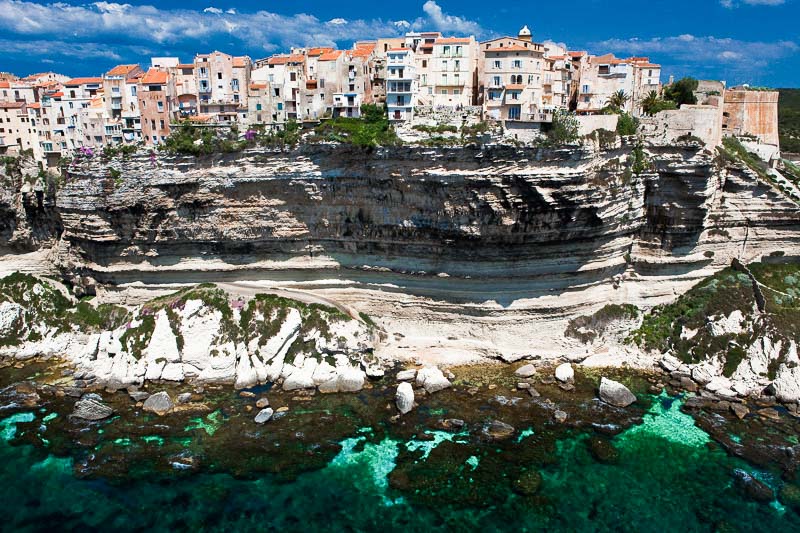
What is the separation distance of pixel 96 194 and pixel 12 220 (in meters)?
7.01

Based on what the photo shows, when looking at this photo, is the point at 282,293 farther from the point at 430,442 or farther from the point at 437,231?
the point at 430,442

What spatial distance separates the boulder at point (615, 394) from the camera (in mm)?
24578

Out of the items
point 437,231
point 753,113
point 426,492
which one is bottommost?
point 426,492

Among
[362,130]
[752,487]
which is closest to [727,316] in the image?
[752,487]

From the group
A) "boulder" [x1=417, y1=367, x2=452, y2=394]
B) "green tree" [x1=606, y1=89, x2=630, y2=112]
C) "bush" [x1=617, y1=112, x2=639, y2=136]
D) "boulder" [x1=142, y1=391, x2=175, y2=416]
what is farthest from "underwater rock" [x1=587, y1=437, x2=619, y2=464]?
"green tree" [x1=606, y1=89, x2=630, y2=112]

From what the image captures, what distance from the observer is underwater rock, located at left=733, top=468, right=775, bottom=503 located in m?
19.7

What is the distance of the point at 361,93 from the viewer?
3391cm

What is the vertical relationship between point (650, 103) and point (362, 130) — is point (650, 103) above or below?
above

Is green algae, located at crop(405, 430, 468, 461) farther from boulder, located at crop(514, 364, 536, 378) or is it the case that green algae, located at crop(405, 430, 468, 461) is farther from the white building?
the white building

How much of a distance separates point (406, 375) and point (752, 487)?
45.8 feet

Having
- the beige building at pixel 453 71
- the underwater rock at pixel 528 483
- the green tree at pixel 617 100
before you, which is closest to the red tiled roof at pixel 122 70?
the beige building at pixel 453 71

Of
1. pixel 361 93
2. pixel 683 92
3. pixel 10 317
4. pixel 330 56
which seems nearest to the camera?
pixel 10 317

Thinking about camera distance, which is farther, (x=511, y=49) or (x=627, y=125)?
(x=511, y=49)

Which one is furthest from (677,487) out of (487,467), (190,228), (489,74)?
(190,228)
